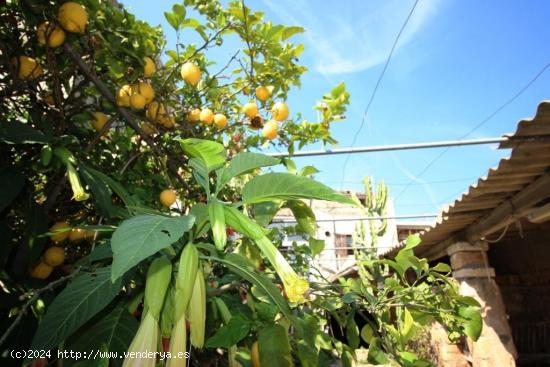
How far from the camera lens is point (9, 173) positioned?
124 cm

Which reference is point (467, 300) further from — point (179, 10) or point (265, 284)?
point (179, 10)

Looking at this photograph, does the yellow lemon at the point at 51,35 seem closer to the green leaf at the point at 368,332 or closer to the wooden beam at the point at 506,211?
the green leaf at the point at 368,332

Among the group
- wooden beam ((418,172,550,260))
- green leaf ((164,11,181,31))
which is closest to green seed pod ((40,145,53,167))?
green leaf ((164,11,181,31))

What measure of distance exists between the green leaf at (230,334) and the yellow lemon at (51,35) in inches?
50.2

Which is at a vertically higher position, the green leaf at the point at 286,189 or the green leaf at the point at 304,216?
the green leaf at the point at 304,216

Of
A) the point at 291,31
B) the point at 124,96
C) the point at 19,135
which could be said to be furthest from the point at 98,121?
the point at 291,31

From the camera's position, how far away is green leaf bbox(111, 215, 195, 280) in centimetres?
48

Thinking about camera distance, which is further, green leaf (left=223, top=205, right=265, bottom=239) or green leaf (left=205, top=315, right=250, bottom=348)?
green leaf (left=205, top=315, right=250, bottom=348)

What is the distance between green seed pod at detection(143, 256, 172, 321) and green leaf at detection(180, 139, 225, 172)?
237mm

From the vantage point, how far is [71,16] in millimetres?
1344

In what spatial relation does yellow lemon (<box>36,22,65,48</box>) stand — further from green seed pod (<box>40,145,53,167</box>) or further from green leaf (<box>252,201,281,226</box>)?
green leaf (<box>252,201,281,226</box>)

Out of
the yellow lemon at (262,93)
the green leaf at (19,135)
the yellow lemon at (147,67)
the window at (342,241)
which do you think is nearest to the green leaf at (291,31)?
the yellow lemon at (262,93)

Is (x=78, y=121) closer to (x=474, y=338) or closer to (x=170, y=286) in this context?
(x=170, y=286)

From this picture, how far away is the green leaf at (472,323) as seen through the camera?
1.08 m
